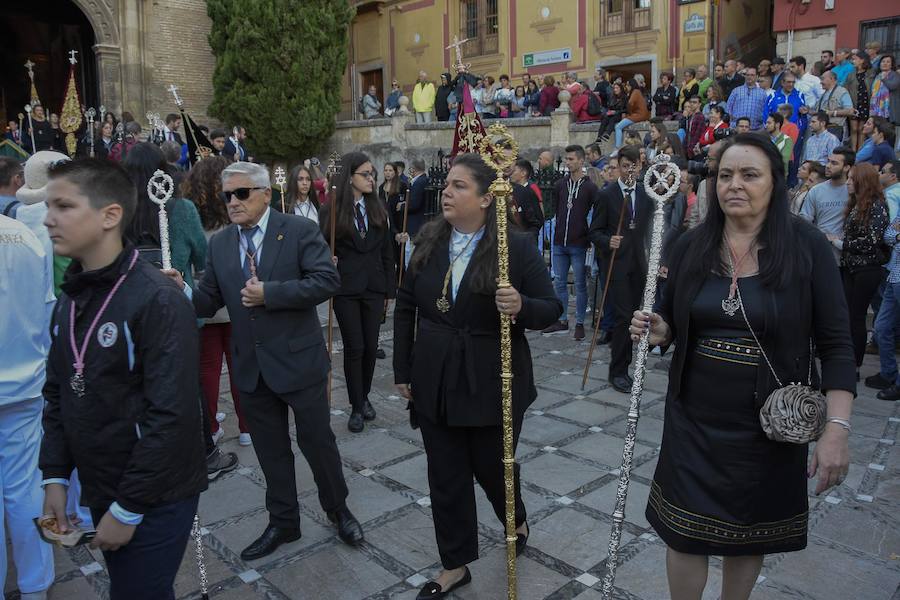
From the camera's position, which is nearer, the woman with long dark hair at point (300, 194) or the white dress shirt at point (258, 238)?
the white dress shirt at point (258, 238)

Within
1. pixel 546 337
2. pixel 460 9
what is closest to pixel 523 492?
pixel 546 337

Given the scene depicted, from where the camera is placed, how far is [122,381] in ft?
7.45

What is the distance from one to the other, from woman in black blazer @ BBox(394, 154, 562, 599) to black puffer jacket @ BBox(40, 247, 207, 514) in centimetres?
115

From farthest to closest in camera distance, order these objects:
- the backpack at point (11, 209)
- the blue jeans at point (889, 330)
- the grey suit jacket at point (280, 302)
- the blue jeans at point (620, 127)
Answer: the blue jeans at point (620, 127) → the blue jeans at point (889, 330) → the backpack at point (11, 209) → the grey suit jacket at point (280, 302)

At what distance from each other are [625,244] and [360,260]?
2.70 m

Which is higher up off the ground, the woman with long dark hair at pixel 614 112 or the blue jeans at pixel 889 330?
the woman with long dark hair at pixel 614 112

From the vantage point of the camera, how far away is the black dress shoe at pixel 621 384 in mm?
6438

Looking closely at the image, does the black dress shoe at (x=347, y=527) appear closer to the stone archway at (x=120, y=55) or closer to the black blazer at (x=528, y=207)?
the black blazer at (x=528, y=207)

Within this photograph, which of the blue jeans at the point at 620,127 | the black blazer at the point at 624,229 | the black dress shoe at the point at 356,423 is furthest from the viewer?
the blue jeans at the point at 620,127

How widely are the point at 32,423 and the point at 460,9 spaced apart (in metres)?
25.9

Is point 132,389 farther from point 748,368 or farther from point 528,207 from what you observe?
point 528,207

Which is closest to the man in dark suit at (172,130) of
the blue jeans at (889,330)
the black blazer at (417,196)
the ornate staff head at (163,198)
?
the black blazer at (417,196)

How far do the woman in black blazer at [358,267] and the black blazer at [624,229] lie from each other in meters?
2.39

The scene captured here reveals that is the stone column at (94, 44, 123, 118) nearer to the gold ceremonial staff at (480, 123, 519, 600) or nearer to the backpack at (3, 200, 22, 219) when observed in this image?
the backpack at (3, 200, 22, 219)
